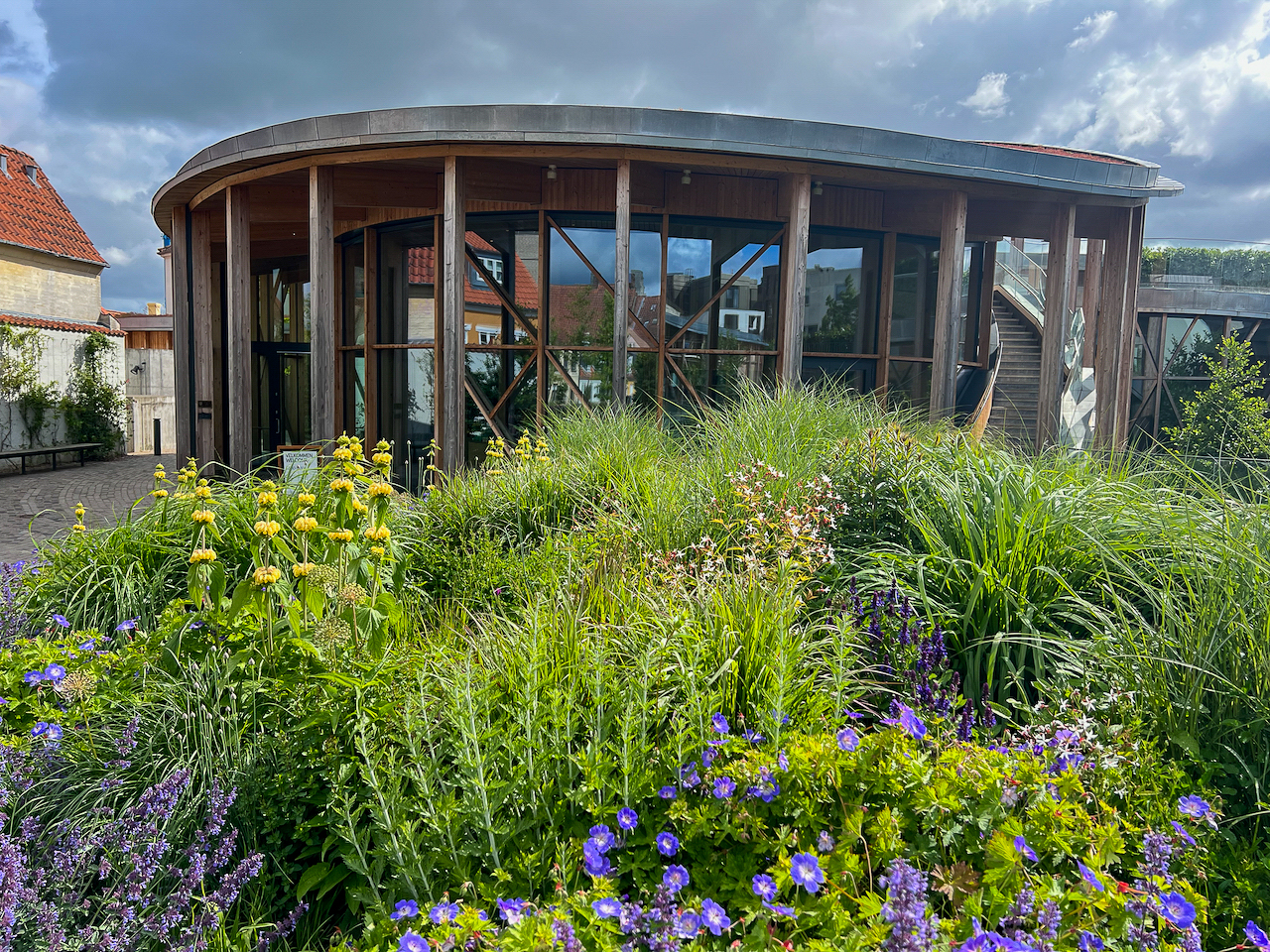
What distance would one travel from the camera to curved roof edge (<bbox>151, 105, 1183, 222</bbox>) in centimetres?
745

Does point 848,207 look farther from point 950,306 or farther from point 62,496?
point 62,496

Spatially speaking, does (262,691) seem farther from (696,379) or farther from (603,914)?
(696,379)

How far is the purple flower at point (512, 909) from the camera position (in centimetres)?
142

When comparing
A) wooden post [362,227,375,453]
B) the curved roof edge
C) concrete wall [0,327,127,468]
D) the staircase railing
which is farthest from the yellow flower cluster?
concrete wall [0,327,127,468]

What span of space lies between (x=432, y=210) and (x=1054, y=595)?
29.1ft

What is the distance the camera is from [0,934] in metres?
1.75

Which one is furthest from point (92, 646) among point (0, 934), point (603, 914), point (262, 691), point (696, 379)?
point (696, 379)

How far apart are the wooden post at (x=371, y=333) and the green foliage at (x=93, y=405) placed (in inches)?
459

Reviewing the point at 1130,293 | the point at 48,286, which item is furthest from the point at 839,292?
the point at 48,286

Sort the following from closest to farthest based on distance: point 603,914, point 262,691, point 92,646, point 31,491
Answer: point 603,914, point 262,691, point 92,646, point 31,491

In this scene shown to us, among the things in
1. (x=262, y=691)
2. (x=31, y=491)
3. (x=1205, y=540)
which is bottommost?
(x=31, y=491)

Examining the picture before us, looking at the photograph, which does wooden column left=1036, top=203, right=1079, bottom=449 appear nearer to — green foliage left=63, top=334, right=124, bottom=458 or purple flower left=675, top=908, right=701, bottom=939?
purple flower left=675, top=908, right=701, bottom=939

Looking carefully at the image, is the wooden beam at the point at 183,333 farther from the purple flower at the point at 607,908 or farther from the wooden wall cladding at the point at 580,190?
the purple flower at the point at 607,908

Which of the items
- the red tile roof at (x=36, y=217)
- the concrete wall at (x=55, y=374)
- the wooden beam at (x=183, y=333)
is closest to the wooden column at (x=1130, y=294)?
the wooden beam at (x=183, y=333)
